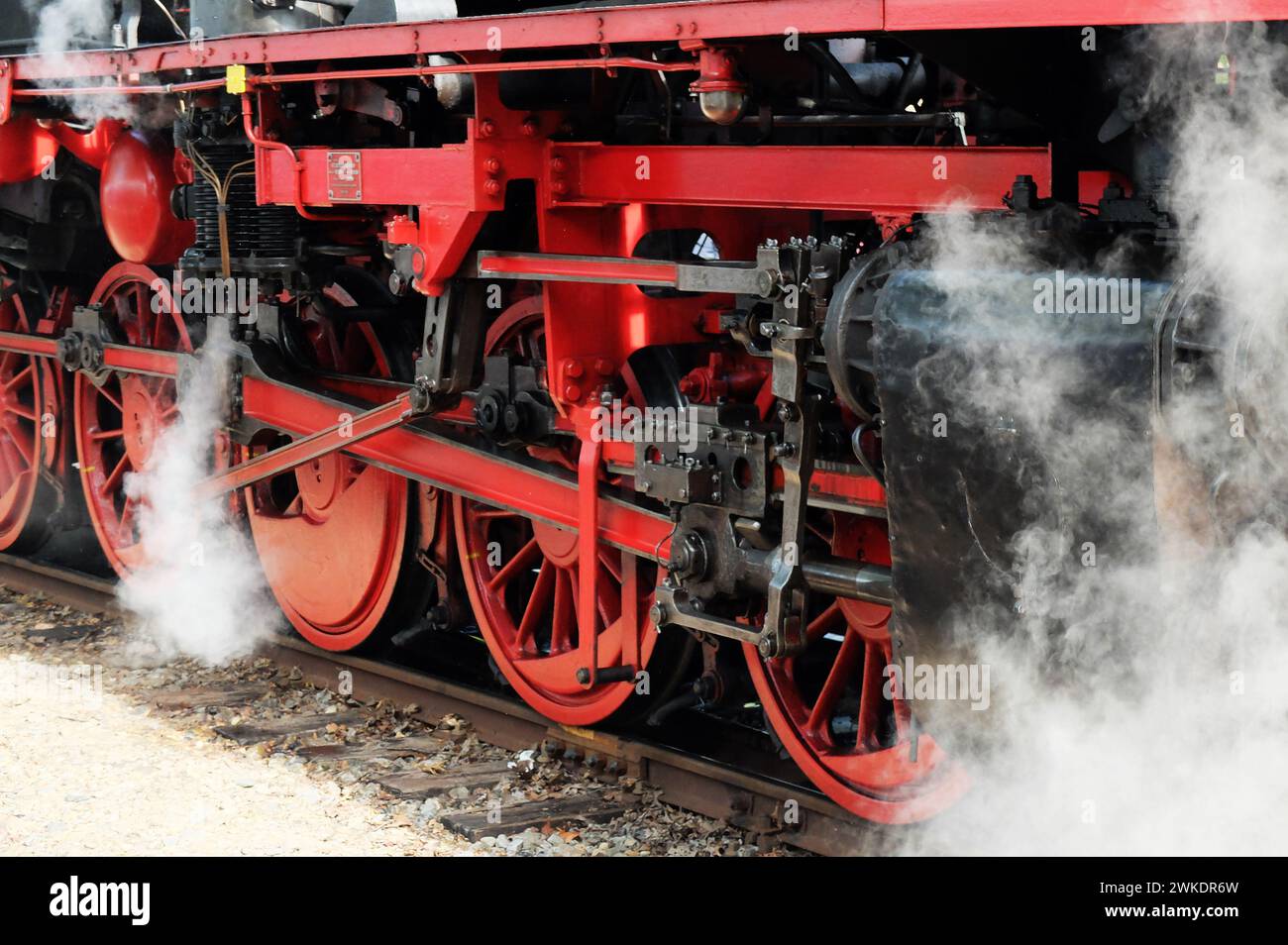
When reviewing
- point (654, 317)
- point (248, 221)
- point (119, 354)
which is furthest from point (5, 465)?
point (654, 317)

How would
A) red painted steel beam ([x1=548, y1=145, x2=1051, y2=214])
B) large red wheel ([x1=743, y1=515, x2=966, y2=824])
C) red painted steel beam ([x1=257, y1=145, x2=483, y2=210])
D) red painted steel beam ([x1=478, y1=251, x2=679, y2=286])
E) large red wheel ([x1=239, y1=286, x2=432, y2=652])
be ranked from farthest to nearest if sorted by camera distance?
large red wheel ([x1=239, y1=286, x2=432, y2=652])
red painted steel beam ([x1=257, y1=145, x2=483, y2=210])
red painted steel beam ([x1=478, y1=251, x2=679, y2=286])
large red wheel ([x1=743, y1=515, x2=966, y2=824])
red painted steel beam ([x1=548, y1=145, x2=1051, y2=214])

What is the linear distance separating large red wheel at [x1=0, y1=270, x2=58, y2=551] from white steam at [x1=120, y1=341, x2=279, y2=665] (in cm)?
108

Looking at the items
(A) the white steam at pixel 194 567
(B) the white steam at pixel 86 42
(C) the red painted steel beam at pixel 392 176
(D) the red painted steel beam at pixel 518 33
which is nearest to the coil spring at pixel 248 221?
(D) the red painted steel beam at pixel 518 33

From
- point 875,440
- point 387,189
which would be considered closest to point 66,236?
point 387,189

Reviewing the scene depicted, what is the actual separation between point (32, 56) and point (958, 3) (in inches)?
160

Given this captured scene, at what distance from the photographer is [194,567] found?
276 inches

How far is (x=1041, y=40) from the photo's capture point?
3.78 m

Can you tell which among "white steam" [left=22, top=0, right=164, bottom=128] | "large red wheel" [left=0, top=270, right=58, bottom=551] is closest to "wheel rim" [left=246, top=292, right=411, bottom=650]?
"white steam" [left=22, top=0, right=164, bottom=128]

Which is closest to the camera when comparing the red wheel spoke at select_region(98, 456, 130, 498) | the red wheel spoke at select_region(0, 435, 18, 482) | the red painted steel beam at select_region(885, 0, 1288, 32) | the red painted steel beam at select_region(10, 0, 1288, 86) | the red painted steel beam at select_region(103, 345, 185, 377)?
the red painted steel beam at select_region(885, 0, 1288, 32)

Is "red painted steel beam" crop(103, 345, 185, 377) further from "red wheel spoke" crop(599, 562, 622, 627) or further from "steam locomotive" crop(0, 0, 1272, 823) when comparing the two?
"red wheel spoke" crop(599, 562, 622, 627)

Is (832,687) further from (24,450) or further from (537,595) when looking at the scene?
(24,450)

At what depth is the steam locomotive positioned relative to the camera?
348 cm

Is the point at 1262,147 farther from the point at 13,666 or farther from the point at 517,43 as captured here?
the point at 13,666

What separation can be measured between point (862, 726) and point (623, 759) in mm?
937
